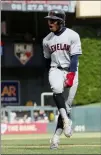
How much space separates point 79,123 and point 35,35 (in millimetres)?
6082

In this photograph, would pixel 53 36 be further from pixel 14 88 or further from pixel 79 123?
pixel 14 88

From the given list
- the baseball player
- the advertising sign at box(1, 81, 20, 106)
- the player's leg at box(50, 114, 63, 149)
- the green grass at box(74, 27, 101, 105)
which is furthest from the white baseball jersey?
the advertising sign at box(1, 81, 20, 106)

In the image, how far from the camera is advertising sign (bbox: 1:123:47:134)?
66.9ft

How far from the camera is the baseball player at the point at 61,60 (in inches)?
A: 328

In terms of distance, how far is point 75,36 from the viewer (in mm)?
8422

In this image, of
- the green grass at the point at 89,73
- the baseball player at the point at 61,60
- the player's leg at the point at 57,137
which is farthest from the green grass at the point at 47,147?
the green grass at the point at 89,73

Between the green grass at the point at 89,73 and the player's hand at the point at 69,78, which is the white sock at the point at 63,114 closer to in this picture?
the player's hand at the point at 69,78

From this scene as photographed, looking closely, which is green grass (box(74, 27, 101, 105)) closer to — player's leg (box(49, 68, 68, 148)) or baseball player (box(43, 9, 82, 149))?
baseball player (box(43, 9, 82, 149))

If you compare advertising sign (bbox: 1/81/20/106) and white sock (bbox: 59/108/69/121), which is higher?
white sock (bbox: 59/108/69/121)

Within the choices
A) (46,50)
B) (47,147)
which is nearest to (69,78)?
(46,50)

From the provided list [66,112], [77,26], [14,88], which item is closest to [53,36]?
[66,112]

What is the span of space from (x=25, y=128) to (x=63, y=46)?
1250 centimetres

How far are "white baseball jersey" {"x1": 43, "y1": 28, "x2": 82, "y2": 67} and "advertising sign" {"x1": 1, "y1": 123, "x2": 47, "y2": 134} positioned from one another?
12.0 metres

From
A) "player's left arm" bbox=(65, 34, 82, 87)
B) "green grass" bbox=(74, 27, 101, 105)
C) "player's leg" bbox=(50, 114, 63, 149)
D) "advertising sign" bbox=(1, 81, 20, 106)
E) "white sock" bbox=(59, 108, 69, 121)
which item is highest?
"player's left arm" bbox=(65, 34, 82, 87)
